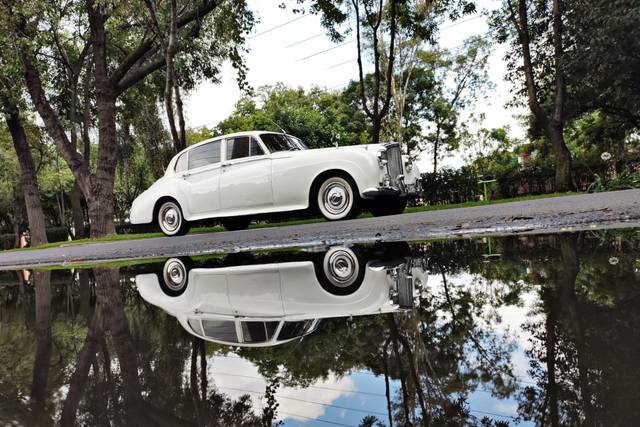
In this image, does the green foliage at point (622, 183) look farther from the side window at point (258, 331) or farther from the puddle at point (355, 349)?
the side window at point (258, 331)

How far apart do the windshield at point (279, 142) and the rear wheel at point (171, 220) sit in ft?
8.62

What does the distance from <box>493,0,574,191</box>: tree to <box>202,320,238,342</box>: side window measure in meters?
17.8

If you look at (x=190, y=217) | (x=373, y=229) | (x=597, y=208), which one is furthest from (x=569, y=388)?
(x=190, y=217)

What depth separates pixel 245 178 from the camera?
8.77m

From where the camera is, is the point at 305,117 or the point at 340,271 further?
the point at 305,117

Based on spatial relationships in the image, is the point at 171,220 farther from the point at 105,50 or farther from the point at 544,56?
the point at 544,56

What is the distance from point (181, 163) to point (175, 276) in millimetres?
6036

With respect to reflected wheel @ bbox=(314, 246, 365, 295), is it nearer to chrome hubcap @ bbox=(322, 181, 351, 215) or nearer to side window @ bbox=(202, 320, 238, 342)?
side window @ bbox=(202, 320, 238, 342)

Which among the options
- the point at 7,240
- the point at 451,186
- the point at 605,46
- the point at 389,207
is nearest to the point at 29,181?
the point at 389,207

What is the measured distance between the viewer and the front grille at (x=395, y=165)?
8.35m

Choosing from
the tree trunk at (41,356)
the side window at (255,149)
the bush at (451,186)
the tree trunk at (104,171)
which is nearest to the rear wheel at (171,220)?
the side window at (255,149)

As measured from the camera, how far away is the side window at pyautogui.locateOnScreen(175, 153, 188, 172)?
9.69 metres

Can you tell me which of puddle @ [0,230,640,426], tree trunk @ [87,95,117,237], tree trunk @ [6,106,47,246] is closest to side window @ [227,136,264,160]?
puddle @ [0,230,640,426]

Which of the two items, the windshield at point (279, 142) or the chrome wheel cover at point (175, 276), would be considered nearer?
the chrome wheel cover at point (175, 276)
